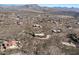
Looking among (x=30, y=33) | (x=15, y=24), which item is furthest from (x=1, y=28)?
(x=30, y=33)

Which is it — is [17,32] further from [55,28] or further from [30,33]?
[55,28]

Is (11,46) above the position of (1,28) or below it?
below
